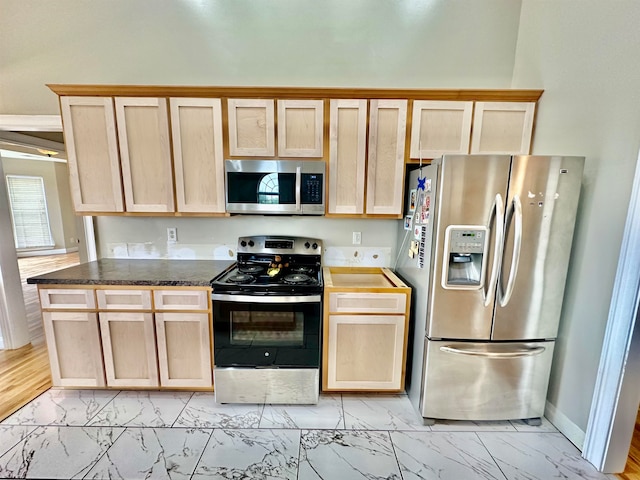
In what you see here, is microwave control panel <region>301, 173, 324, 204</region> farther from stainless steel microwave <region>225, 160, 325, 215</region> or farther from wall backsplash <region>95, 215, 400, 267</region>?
wall backsplash <region>95, 215, 400, 267</region>

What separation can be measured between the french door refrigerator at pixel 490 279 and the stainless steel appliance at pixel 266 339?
784 millimetres

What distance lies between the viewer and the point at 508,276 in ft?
5.50

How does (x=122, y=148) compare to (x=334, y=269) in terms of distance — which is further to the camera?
(x=334, y=269)

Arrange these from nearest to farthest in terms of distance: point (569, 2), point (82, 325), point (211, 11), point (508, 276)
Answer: point (508, 276) < point (569, 2) < point (82, 325) < point (211, 11)

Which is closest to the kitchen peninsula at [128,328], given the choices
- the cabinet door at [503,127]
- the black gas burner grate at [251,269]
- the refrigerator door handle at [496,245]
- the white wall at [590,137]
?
the black gas burner grate at [251,269]

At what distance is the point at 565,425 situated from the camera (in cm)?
178

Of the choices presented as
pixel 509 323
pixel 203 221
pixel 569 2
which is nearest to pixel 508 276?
pixel 509 323

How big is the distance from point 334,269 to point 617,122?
204cm

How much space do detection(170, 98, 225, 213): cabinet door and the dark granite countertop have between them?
49cm

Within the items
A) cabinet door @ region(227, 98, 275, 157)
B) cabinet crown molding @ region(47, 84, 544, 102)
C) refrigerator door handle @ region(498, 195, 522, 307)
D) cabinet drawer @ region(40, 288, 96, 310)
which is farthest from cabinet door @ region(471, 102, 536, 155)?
cabinet drawer @ region(40, 288, 96, 310)

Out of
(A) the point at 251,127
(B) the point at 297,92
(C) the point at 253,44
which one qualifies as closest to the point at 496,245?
(B) the point at 297,92

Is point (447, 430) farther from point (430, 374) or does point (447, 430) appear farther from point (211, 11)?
point (211, 11)

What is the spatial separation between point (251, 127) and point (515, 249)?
1.99 metres

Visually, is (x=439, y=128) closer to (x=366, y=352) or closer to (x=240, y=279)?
(x=366, y=352)
